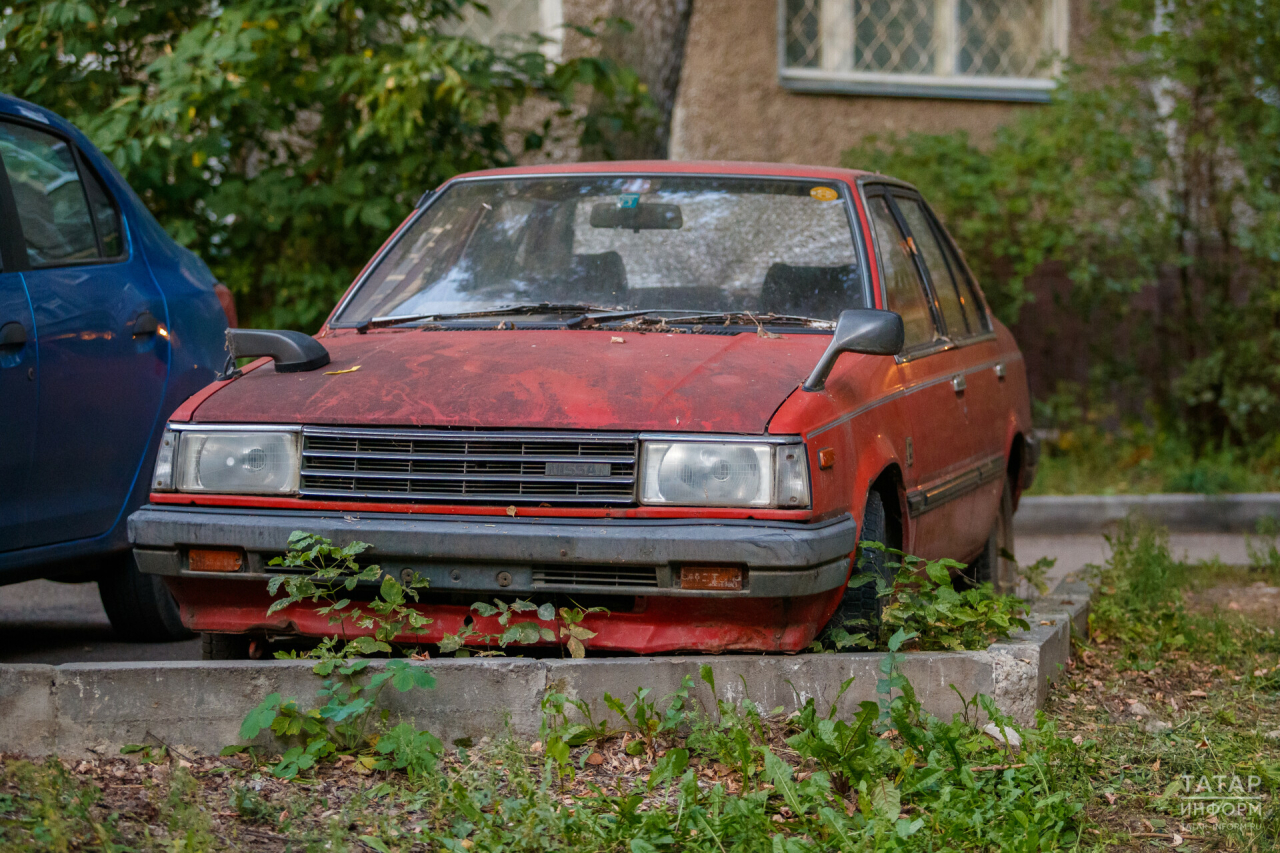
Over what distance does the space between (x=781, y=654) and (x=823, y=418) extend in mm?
632

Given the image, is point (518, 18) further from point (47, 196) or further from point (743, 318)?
point (743, 318)

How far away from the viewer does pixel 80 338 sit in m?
4.68

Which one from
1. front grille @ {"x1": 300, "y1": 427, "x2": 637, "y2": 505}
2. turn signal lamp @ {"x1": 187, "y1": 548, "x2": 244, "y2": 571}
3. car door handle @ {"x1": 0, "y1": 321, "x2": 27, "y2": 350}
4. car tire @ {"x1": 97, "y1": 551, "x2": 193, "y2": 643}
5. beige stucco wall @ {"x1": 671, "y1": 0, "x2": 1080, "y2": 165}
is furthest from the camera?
beige stucco wall @ {"x1": 671, "y1": 0, "x2": 1080, "y2": 165}

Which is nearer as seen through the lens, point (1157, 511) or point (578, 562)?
point (578, 562)

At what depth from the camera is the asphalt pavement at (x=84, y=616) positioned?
5.32 meters

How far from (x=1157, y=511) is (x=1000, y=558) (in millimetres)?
3965

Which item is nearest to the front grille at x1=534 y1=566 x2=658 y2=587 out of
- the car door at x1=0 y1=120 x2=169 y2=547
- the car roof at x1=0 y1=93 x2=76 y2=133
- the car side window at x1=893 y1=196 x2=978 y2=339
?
the car door at x1=0 y1=120 x2=169 y2=547

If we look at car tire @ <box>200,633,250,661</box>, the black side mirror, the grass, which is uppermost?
the black side mirror

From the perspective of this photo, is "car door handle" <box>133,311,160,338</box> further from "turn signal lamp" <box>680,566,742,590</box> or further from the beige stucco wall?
the beige stucco wall

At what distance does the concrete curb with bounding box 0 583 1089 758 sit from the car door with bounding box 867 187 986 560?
0.77 meters

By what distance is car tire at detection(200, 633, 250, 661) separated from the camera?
4121mm

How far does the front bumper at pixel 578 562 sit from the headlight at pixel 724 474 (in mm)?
61

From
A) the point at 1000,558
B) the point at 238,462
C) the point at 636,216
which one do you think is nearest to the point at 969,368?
the point at 1000,558

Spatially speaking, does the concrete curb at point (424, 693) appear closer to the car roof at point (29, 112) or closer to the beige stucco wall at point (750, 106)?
the car roof at point (29, 112)
